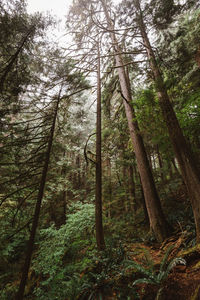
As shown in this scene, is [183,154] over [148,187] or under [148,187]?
over

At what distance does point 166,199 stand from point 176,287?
255 inches

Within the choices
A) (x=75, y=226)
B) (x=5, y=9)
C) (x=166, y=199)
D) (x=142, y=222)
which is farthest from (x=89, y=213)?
(x=5, y=9)

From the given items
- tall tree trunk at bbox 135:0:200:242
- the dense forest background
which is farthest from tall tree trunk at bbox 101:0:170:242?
tall tree trunk at bbox 135:0:200:242

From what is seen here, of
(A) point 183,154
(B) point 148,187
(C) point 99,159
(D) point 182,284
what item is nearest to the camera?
(D) point 182,284

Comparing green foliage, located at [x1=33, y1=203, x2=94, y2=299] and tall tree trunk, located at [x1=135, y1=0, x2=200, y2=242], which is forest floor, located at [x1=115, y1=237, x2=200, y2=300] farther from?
green foliage, located at [x1=33, y1=203, x2=94, y2=299]

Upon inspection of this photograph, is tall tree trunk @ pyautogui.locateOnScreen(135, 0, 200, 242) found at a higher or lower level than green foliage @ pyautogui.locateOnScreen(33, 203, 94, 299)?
higher

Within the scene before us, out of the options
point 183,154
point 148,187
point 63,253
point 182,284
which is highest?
point 183,154

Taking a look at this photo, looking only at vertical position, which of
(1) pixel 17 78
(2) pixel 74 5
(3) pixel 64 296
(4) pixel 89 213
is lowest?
(3) pixel 64 296

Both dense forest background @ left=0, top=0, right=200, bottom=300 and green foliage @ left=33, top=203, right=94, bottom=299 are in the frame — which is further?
green foliage @ left=33, top=203, right=94, bottom=299

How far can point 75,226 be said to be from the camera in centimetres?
683

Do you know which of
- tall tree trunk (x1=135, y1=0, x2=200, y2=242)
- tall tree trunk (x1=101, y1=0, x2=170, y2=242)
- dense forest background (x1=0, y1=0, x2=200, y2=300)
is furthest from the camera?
tall tree trunk (x1=101, y1=0, x2=170, y2=242)

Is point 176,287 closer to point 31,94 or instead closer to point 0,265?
point 31,94

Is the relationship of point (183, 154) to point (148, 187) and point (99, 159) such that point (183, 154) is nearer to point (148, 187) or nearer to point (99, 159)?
point (148, 187)

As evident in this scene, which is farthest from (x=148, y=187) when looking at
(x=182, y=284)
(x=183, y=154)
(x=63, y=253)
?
(x=63, y=253)
